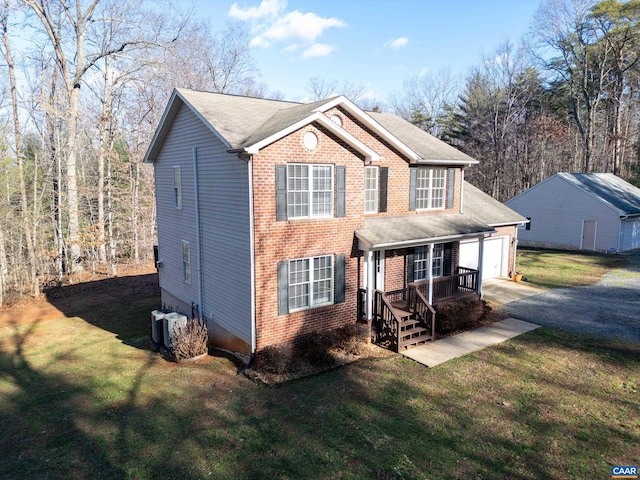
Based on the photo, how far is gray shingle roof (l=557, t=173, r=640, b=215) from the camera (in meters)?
28.1

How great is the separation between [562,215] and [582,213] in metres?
1.37

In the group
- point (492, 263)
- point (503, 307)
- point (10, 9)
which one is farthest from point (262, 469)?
point (10, 9)

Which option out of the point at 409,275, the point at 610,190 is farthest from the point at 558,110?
the point at 409,275

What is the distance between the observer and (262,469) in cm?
646

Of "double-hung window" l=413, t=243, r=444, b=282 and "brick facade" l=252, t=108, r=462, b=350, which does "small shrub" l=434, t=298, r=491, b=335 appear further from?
"brick facade" l=252, t=108, r=462, b=350

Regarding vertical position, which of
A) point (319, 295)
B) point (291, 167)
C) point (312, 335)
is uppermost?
point (291, 167)

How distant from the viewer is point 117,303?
58.8ft

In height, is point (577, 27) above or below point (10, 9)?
above

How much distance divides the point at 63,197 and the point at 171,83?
1108 cm

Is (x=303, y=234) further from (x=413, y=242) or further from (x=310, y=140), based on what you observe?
(x=413, y=242)

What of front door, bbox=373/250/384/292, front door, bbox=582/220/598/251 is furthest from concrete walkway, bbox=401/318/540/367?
front door, bbox=582/220/598/251

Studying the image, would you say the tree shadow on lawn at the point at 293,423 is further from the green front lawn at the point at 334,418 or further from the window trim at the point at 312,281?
the window trim at the point at 312,281

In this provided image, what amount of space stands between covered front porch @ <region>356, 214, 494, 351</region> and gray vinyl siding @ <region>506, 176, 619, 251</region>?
18.4 meters

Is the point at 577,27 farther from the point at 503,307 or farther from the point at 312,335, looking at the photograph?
the point at 312,335
